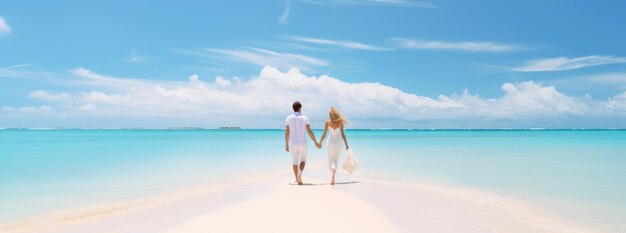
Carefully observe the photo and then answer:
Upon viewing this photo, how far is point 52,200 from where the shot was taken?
31.0 feet

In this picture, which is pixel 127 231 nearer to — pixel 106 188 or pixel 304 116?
pixel 304 116

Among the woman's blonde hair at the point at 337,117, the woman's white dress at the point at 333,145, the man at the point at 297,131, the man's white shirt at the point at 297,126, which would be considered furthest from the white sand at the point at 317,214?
the woman's blonde hair at the point at 337,117

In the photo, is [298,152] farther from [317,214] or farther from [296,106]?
[317,214]

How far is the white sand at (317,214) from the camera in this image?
610cm

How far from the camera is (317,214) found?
6633 millimetres

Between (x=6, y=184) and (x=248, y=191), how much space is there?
24.4 ft

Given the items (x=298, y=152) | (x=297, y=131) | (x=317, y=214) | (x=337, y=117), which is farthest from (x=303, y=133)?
(x=317, y=214)

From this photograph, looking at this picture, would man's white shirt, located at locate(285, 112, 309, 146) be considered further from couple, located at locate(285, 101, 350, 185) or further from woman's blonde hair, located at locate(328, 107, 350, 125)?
woman's blonde hair, located at locate(328, 107, 350, 125)

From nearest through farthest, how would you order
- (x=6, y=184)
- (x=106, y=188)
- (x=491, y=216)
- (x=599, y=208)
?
1. (x=491, y=216)
2. (x=599, y=208)
3. (x=106, y=188)
4. (x=6, y=184)

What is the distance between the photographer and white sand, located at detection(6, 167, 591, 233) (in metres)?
6.10

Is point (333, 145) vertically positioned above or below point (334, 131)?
below

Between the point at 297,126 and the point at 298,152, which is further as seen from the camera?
the point at 298,152

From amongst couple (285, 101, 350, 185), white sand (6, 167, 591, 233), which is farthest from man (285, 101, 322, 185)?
white sand (6, 167, 591, 233)

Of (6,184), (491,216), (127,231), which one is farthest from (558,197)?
(6,184)
